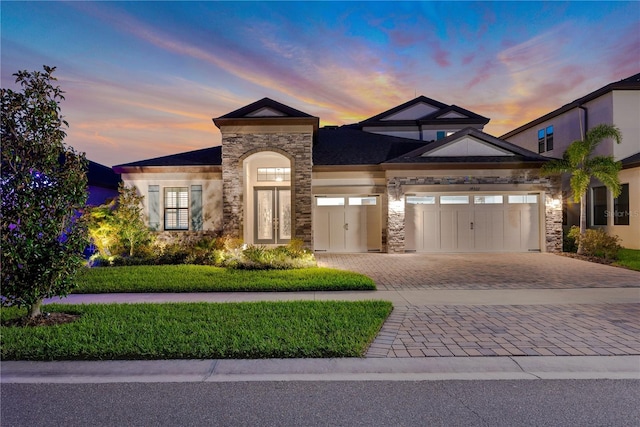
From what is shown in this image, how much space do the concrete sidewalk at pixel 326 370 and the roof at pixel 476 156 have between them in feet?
42.5

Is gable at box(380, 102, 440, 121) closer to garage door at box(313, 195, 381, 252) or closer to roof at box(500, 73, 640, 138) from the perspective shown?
roof at box(500, 73, 640, 138)

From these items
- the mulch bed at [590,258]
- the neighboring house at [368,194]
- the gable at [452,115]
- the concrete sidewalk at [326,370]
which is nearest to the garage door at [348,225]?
the neighboring house at [368,194]

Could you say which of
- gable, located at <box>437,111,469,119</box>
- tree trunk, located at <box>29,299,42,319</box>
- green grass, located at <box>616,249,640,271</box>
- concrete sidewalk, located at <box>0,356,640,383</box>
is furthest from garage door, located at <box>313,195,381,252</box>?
concrete sidewalk, located at <box>0,356,640,383</box>

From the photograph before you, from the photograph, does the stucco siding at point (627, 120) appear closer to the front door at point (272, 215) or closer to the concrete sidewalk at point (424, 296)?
the concrete sidewalk at point (424, 296)

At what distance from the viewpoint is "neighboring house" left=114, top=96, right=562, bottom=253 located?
16297mm

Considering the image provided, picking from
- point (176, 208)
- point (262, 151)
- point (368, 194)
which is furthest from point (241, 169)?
point (368, 194)

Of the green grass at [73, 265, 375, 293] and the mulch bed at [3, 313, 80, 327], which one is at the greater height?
the green grass at [73, 265, 375, 293]

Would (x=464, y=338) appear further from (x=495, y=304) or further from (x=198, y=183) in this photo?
(x=198, y=183)

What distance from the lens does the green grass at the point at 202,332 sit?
5.03m

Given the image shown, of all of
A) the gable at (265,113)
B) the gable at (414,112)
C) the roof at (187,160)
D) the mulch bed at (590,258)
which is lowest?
the mulch bed at (590,258)

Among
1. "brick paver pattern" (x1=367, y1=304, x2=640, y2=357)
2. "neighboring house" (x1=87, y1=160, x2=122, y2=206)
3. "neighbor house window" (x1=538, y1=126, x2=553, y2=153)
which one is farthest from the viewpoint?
"neighbor house window" (x1=538, y1=126, x2=553, y2=153)

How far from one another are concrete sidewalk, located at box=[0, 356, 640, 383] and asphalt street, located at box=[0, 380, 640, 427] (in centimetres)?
16

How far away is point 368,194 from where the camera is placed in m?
17.7

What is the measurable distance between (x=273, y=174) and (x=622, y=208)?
1660 centimetres
